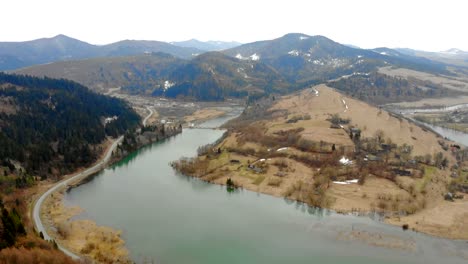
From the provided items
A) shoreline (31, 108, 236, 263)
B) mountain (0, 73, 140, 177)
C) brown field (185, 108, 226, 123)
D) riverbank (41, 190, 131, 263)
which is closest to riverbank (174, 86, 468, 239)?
shoreline (31, 108, 236, 263)

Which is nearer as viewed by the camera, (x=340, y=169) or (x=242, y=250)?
(x=242, y=250)

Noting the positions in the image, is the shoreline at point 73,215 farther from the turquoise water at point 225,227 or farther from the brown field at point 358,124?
the brown field at point 358,124

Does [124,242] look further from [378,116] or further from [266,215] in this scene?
[378,116]

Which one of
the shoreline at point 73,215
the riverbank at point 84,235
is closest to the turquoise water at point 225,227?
the shoreline at point 73,215

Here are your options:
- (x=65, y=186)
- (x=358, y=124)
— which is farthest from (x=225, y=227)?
(x=358, y=124)

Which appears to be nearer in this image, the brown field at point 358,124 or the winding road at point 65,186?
the winding road at point 65,186

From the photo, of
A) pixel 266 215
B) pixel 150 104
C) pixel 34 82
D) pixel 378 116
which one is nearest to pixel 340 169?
pixel 266 215

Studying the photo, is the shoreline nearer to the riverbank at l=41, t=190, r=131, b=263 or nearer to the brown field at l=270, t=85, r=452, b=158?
the riverbank at l=41, t=190, r=131, b=263
